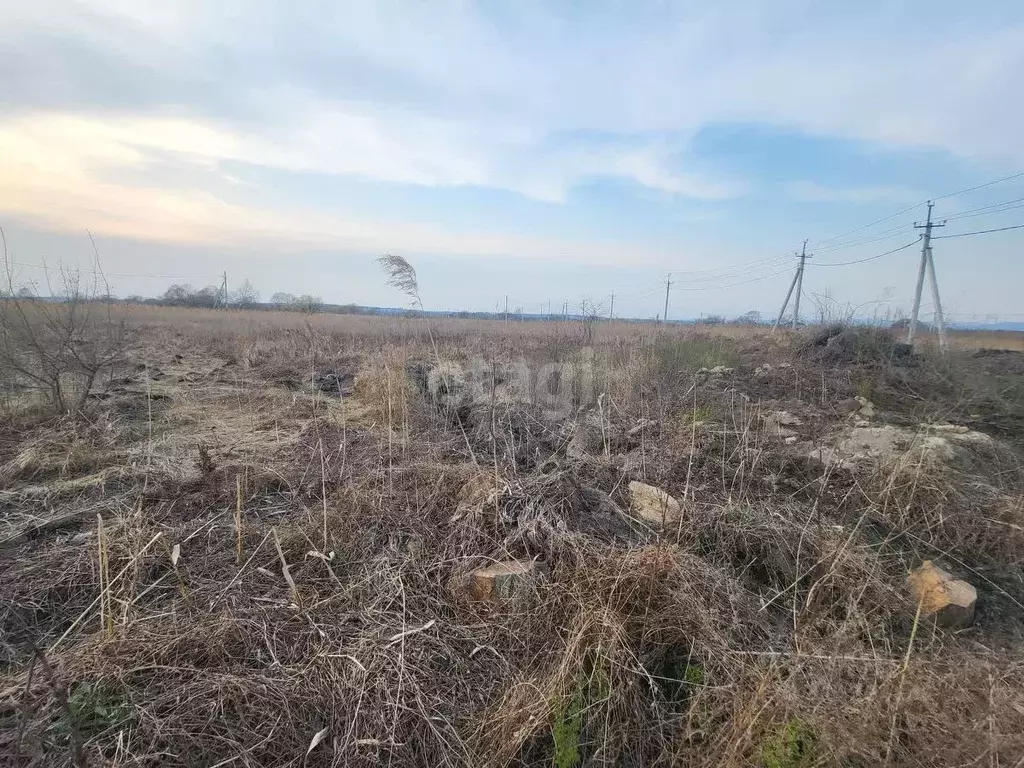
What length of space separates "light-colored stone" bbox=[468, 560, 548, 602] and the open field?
2 centimetres

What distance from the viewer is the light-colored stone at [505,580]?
284cm

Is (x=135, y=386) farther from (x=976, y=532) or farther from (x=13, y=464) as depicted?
(x=976, y=532)

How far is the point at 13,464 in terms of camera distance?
4574mm

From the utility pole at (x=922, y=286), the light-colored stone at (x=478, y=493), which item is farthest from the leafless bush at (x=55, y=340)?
the utility pole at (x=922, y=286)

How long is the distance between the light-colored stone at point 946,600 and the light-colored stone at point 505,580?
225cm

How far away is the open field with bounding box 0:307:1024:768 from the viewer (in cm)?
201

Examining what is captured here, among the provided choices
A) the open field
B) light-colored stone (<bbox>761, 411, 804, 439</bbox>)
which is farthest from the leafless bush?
light-colored stone (<bbox>761, 411, 804, 439</bbox>)

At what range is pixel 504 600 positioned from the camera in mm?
2828

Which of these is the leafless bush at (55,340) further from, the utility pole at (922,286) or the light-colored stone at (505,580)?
the utility pole at (922,286)

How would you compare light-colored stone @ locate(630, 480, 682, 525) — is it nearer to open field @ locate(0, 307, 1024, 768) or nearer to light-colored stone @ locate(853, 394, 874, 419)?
open field @ locate(0, 307, 1024, 768)

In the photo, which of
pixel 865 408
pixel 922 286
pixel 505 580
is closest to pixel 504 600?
pixel 505 580

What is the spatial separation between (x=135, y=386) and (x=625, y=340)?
400 inches

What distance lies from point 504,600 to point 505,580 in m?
0.11

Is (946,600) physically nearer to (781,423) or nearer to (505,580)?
(505,580)
